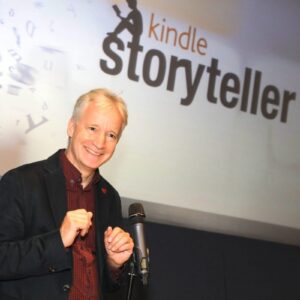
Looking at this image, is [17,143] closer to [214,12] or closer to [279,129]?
[214,12]

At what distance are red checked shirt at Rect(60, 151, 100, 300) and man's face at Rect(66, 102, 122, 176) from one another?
0.04m

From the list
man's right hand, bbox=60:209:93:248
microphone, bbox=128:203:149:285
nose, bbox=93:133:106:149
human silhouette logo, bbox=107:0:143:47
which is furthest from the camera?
human silhouette logo, bbox=107:0:143:47

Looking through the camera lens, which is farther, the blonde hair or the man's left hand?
the blonde hair

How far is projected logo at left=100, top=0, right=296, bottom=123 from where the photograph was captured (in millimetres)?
2758

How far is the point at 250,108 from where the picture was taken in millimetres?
3180

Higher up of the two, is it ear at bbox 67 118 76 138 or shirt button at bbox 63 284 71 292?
ear at bbox 67 118 76 138

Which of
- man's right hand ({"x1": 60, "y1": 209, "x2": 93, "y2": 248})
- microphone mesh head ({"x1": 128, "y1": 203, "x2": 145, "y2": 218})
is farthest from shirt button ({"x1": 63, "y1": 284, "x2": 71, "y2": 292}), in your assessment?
microphone mesh head ({"x1": 128, "y1": 203, "x2": 145, "y2": 218})

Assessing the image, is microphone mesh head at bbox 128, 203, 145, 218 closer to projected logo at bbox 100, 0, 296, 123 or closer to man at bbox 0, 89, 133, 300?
man at bbox 0, 89, 133, 300

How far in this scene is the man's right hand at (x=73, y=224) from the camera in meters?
1.53

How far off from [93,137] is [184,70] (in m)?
1.22

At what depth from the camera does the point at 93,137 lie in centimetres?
184

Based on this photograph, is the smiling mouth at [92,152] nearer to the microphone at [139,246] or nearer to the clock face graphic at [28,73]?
the microphone at [139,246]

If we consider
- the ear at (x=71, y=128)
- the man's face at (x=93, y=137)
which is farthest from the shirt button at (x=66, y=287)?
the ear at (x=71, y=128)

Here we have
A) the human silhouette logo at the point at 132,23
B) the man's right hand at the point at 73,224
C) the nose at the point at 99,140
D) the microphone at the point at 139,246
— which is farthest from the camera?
the human silhouette logo at the point at 132,23
